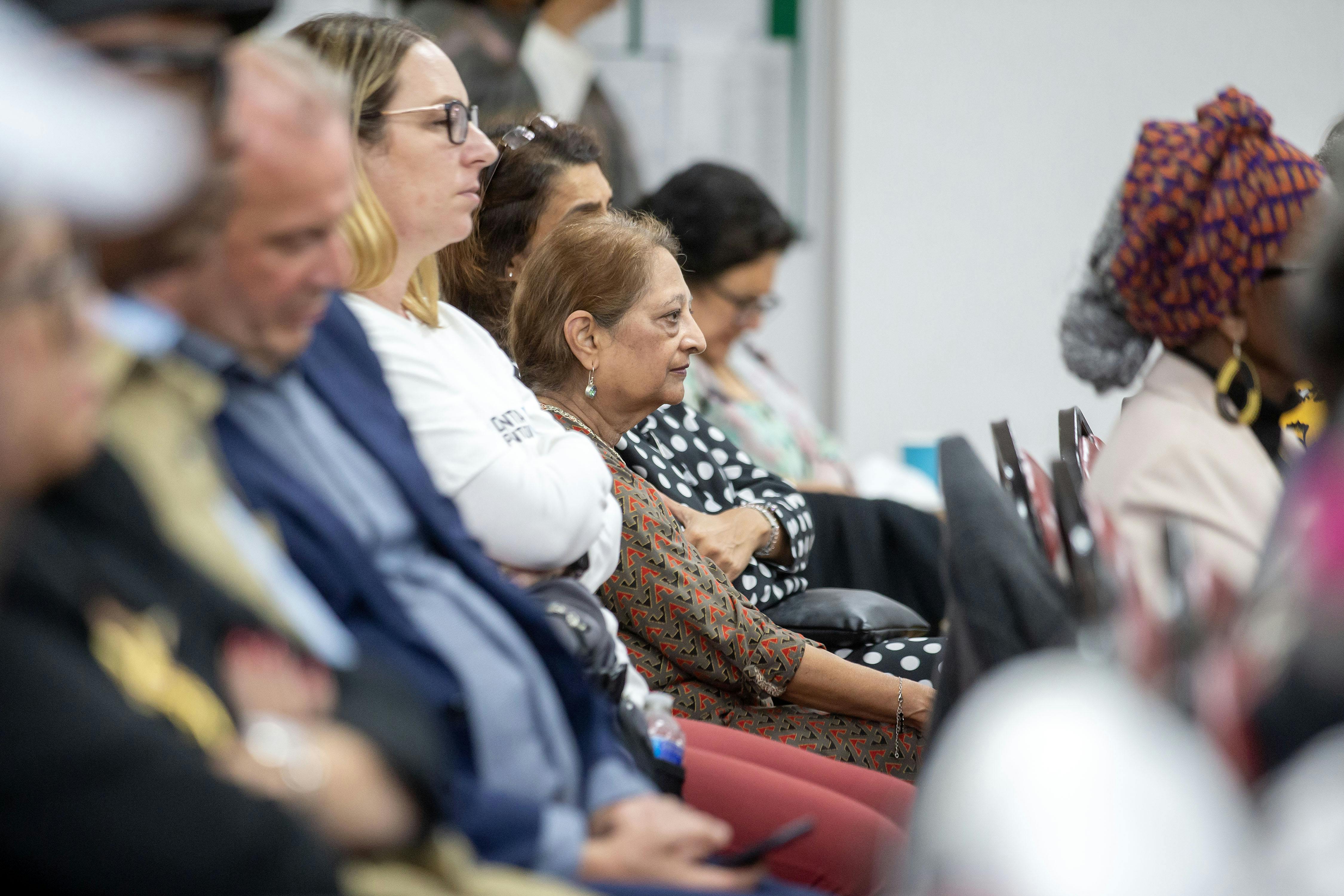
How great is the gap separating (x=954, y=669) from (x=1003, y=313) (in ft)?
12.9

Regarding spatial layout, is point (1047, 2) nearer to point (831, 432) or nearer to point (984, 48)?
point (984, 48)

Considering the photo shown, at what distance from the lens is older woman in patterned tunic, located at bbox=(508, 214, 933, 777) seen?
187cm

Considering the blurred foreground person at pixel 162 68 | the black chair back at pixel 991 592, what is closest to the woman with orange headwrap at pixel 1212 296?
the black chair back at pixel 991 592

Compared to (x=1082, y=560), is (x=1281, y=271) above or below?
above

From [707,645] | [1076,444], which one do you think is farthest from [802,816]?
[1076,444]

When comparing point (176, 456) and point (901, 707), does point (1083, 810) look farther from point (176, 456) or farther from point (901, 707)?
point (901, 707)

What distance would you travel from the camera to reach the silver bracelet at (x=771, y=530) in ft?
7.49

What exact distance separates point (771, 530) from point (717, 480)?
0.21 meters

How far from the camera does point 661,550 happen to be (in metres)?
1.87

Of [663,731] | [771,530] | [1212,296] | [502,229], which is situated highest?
[1212,296]

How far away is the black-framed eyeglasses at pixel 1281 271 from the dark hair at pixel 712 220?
6.55 feet

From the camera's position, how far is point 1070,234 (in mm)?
5152

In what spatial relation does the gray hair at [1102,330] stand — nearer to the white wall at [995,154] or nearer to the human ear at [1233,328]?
the human ear at [1233,328]

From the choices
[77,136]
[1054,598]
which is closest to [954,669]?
[1054,598]
